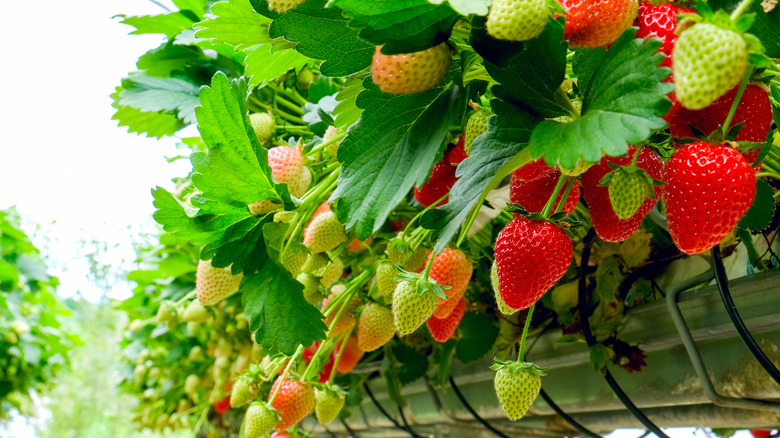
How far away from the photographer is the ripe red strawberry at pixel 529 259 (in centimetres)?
36

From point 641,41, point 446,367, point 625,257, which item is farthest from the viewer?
point 446,367

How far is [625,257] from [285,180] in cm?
31

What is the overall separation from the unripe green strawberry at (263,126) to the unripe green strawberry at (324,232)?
19 cm

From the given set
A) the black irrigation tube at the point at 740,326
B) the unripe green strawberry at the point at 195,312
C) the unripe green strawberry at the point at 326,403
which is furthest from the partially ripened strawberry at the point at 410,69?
the unripe green strawberry at the point at 195,312

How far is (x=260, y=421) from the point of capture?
0.66 meters

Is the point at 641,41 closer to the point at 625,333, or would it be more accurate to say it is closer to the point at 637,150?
the point at 637,150

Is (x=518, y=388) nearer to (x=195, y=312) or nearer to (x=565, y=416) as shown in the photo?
(x=565, y=416)

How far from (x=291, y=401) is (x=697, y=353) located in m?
0.38

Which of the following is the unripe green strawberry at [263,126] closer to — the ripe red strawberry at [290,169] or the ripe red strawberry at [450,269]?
the ripe red strawberry at [290,169]

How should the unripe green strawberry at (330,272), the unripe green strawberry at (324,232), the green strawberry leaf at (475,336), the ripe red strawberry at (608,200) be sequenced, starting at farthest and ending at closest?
1. the green strawberry leaf at (475,336)
2. the unripe green strawberry at (330,272)
3. the unripe green strawberry at (324,232)
4. the ripe red strawberry at (608,200)

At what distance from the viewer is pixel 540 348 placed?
2.40 feet

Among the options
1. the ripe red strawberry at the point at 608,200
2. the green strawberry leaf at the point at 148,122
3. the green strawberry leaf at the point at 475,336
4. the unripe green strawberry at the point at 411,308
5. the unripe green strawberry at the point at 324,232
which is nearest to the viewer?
the ripe red strawberry at the point at 608,200

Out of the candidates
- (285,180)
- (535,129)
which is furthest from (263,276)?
(535,129)

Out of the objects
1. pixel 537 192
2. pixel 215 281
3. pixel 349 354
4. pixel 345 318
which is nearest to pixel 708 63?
pixel 537 192
